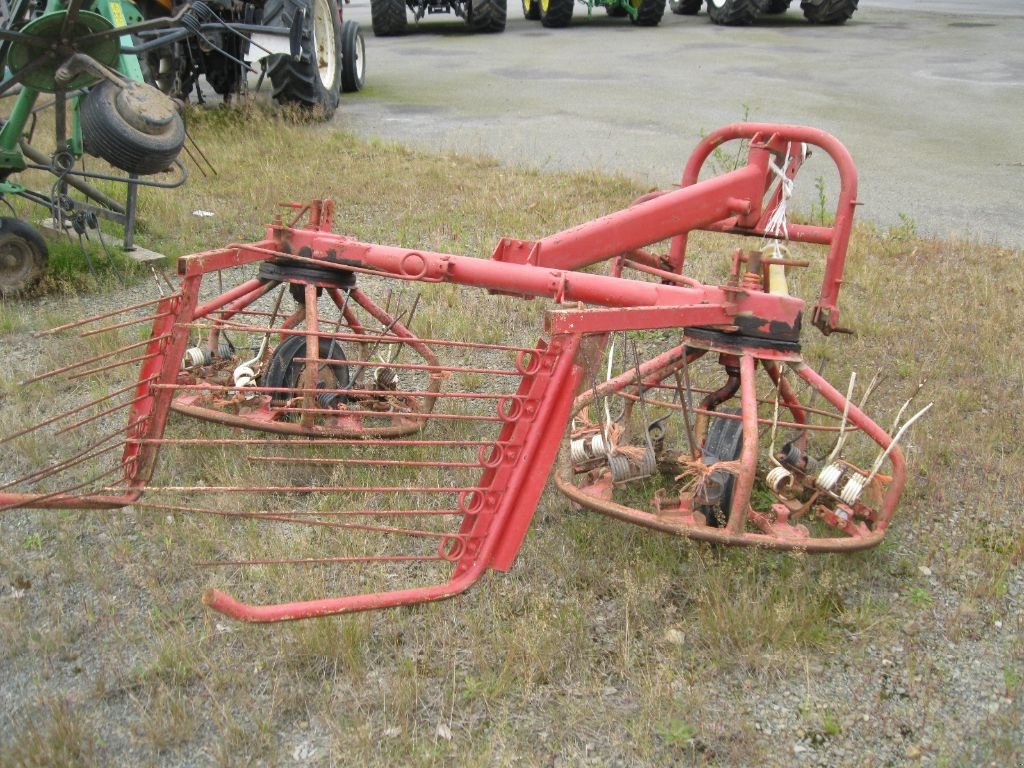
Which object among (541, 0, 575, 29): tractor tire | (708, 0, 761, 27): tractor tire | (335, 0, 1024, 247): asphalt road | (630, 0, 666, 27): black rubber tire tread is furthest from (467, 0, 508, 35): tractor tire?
(708, 0, 761, 27): tractor tire

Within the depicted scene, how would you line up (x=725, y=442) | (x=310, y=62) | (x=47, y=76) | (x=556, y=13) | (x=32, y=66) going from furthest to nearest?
(x=556, y=13) → (x=310, y=62) → (x=47, y=76) → (x=32, y=66) → (x=725, y=442)

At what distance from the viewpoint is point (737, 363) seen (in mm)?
3426

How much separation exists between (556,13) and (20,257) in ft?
45.2

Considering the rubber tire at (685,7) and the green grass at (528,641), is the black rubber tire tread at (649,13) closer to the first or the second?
the rubber tire at (685,7)

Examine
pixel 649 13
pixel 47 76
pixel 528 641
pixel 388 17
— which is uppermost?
pixel 649 13

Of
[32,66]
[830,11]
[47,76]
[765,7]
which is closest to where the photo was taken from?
[32,66]

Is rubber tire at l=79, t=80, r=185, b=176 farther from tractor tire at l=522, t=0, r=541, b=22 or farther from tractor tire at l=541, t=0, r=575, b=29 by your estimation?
tractor tire at l=522, t=0, r=541, b=22

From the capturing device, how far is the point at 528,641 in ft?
9.24

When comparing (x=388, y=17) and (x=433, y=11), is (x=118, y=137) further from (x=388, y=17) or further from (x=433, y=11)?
(x=433, y=11)

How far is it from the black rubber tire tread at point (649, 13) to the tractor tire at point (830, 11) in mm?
2619

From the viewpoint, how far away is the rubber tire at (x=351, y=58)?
35.8 ft

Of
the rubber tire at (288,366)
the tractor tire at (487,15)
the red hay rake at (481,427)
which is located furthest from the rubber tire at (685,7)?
the rubber tire at (288,366)

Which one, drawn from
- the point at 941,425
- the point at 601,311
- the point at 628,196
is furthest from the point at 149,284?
the point at 941,425

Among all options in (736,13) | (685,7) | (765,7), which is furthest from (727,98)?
(685,7)
